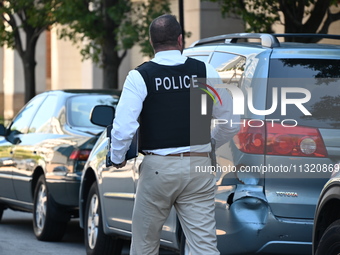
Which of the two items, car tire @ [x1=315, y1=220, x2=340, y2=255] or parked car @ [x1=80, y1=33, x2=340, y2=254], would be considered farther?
parked car @ [x1=80, y1=33, x2=340, y2=254]

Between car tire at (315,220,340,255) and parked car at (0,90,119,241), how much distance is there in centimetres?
510

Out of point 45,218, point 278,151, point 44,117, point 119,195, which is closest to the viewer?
point 278,151

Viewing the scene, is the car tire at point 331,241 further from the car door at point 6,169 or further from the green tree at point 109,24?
the green tree at point 109,24

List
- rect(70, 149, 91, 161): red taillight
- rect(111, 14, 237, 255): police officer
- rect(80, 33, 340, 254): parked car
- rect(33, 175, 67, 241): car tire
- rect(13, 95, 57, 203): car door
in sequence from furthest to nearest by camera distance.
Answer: rect(13, 95, 57, 203): car door, rect(33, 175, 67, 241): car tire, rect(70, 149, 91, 161): red taillight, rect(80, 33, 340, 254): parked car, rect(111, 14, 237, 255): police officer

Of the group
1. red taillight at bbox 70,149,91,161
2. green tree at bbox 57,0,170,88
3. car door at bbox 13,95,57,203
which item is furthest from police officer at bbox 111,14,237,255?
green tree at bbox 57,0,170,88

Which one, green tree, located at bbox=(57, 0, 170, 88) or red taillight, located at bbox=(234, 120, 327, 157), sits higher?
green tree, located at bbox=(57, 0, 170, 88)

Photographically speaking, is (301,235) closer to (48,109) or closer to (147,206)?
(147,206)

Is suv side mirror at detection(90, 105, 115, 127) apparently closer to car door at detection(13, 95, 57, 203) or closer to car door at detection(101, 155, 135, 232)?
car door at detection(101, 155, 135, 232)

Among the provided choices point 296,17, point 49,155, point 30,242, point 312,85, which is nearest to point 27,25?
point 296,17

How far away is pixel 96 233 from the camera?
28.8ft

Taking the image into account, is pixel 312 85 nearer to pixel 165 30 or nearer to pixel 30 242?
pixel 165 30

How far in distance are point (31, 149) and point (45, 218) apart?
3.48 ft

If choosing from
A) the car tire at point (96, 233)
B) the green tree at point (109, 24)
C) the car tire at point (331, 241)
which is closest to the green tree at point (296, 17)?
the green tree at point (109, 24)

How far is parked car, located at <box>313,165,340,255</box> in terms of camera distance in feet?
16.9
